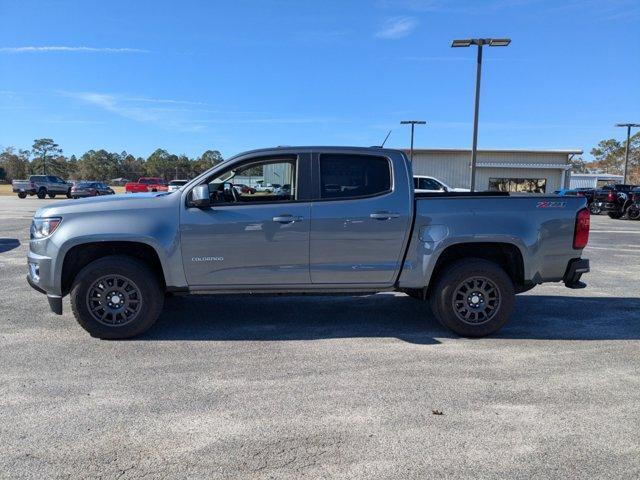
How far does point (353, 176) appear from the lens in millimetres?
5578

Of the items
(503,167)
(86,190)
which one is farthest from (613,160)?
(86,190)

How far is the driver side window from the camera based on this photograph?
5523 millimetres

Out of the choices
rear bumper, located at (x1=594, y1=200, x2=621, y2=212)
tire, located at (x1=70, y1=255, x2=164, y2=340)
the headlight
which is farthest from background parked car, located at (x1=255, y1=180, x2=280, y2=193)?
rear bumper, located at (x1=594, y1=200, x2=621, y2=212)

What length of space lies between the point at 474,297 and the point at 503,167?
45814mm

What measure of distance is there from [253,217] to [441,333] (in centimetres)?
239

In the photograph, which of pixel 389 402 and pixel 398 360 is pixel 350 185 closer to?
pixel 398 360

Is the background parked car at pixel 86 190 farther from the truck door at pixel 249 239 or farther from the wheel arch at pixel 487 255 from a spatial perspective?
the wheel arch at pixel 487 255

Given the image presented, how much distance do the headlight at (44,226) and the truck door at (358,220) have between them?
8.38ft

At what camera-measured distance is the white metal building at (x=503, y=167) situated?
4816cm

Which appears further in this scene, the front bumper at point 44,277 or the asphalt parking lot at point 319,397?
the front bumper at point 44,277

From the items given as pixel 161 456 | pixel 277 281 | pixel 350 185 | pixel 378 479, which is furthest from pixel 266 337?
pixel 378 479

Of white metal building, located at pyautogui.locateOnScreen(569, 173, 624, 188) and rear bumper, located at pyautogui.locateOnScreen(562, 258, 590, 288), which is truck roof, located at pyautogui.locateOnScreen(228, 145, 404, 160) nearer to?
rear bumper, located at pyautogui.locateOnScreen(562, 258, 590, 288)

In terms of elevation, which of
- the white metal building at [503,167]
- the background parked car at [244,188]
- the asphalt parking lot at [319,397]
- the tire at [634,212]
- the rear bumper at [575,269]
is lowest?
the asphalt parking lot at [319,397]

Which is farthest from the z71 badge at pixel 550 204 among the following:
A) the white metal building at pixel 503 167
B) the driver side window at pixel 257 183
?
the white metal building at pixel 503 167
